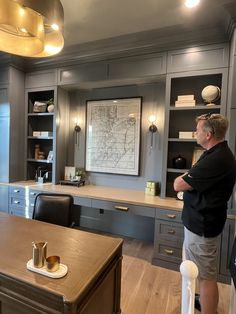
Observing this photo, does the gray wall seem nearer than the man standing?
No

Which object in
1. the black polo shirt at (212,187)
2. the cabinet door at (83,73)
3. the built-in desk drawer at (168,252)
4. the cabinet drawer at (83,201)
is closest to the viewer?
the black polo shirt at (212,187)

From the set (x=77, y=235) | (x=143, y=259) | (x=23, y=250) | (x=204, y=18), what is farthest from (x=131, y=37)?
(x=143, y=259)

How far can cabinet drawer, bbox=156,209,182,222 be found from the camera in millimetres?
2379

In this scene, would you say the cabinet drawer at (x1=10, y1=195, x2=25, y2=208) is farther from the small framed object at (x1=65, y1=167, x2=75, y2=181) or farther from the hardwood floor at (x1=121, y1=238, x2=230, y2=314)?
the hardwood floor at (x1=121, y1=238, x2=230, y2=314)

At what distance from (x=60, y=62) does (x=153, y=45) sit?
4.78ft

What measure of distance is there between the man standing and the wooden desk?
0.63m

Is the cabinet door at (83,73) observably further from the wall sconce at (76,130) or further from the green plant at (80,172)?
the green plant at (80,172)

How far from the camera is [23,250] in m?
1.33

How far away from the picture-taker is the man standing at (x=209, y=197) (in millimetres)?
1536

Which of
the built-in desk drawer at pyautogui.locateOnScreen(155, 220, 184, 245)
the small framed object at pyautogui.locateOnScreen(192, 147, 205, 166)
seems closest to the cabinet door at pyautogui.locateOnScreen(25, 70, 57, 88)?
the small framed object at pyautogui.locateOnScreen(192, 147, 205, 166)

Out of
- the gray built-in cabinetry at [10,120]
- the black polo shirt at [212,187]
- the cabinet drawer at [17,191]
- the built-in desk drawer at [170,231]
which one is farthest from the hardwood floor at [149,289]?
the gray built-in cabinetry at [10,120]

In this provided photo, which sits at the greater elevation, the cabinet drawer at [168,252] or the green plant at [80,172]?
the green plant at [80,172]

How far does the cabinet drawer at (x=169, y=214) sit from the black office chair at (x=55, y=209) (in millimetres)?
1015

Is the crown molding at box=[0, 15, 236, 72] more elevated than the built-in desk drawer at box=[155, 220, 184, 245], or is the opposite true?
the crown molding at box=[0, 15, 236, 72]
